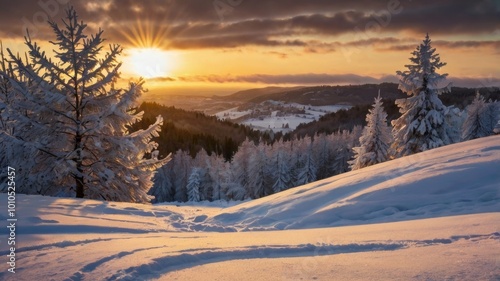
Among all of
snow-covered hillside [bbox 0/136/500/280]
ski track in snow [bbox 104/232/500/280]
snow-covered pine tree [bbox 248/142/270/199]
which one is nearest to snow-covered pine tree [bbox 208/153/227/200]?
snow-covered pine tree [bbox 248/142/270/199]

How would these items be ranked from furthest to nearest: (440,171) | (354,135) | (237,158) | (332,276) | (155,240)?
(354,135) → (237,158) → (440,171) → (155,240) → (332,276)

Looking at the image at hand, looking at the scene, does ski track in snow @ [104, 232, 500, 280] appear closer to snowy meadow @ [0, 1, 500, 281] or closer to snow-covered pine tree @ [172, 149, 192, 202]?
snowy meadow @ [0, 1, 500, 281]

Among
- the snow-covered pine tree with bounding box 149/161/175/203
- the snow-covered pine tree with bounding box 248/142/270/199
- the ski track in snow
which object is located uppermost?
the ski track in snow

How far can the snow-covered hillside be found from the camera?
149 inches

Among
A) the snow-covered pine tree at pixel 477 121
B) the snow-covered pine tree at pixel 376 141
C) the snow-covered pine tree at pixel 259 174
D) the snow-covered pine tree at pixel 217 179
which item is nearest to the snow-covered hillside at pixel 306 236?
the snow-covered pine tree at pixel 376 141

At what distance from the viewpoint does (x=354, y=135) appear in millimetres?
79312

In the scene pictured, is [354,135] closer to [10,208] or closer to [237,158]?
[237,158]

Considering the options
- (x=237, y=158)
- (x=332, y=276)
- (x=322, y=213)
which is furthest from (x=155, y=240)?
(x=237, y=158)

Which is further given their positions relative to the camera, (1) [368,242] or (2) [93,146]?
(2) [93,146]

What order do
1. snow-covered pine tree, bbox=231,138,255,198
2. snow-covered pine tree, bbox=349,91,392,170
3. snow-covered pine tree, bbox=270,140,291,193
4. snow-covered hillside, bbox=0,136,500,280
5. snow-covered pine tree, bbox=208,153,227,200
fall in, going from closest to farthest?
snow-covered hillside, bbox=0,136,500,280, snow-covered pine tree, bbox=349,91,392,170, snow-covered pine tree, bbox=270,140,291,193, snow-covered pine tree, bbox=231,138,255,198, snow-covered pine tree, bbox=208,153,227,200

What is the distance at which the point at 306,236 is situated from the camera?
5781 mm

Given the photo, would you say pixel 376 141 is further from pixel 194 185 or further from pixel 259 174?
pixel 194 185

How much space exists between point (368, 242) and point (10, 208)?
7185mm

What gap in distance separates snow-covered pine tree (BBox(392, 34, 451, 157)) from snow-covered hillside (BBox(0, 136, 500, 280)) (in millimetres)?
13515
